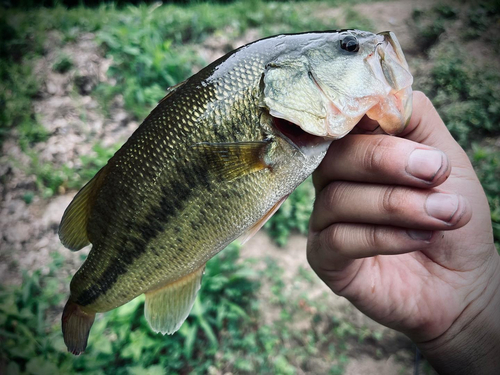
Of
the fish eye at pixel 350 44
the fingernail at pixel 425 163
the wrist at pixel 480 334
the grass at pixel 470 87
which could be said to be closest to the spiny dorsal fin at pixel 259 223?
the fingernail at pixel 425 163

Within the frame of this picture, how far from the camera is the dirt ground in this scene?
116 inches

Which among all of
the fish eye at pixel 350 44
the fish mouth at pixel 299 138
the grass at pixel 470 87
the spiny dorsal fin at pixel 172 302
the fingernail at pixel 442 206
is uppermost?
the fish eye at pixel 350 44

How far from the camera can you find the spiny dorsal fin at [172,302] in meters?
1.40

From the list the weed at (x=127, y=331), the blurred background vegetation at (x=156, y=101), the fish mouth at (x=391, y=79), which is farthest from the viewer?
the blurred background vegetation at (x=156, y=101)

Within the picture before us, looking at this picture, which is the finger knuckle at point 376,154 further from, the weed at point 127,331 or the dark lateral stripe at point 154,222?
the weed at point 127,331

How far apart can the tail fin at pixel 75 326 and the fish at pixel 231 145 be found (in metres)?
0.16

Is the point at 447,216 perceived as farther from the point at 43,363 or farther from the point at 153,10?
the point at 153,10

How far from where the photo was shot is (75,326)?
4.74ft

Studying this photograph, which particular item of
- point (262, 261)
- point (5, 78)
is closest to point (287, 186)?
point (262, 261)

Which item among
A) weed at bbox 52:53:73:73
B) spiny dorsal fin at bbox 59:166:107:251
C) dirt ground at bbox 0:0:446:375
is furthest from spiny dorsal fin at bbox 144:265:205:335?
weed at bbox 52:53:73:73

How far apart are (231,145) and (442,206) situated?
726 mm

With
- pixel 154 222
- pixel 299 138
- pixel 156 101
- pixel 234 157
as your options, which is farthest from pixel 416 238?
pixel 156 101

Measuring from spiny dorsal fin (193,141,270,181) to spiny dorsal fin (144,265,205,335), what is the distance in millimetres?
428

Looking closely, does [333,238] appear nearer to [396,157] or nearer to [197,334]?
[396,157]
